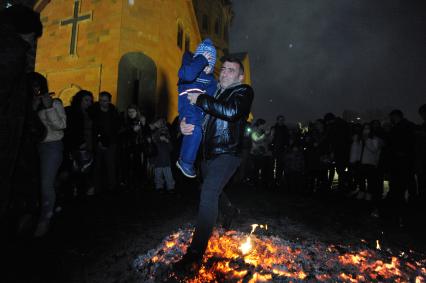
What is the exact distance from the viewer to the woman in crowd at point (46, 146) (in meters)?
3.68

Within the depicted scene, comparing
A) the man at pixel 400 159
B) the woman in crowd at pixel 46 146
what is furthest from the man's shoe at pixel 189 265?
the man at pixel 400 159

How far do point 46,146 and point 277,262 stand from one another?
336 centimetres

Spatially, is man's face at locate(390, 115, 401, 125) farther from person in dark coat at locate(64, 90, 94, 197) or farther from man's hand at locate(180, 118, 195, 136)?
person in dark coat at locate(64, 90, 94, 197)

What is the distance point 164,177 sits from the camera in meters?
7.35

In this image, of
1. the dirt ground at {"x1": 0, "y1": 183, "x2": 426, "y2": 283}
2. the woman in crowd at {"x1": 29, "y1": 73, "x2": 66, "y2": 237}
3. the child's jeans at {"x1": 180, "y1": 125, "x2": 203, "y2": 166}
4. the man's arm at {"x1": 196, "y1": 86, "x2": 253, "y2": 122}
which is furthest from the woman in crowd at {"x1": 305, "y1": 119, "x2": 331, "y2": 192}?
the woman in crowd at {"x1": 29, "y1": 73, "x2": 66, "y2": 237}

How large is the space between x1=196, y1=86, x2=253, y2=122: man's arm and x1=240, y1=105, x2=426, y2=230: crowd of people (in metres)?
4.59

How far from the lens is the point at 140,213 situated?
16.7 feet

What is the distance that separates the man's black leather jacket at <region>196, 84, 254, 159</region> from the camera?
2719mm

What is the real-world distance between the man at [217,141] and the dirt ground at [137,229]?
76cm

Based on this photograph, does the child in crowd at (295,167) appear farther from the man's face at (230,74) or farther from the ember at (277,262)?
the man's face at (230,74)

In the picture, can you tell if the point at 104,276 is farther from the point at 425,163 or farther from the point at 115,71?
the point at 115,71

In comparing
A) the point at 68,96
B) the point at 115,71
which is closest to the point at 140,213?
the point at 115,71

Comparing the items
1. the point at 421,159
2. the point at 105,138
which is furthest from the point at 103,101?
the point at 421,159

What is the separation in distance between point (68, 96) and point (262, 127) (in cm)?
875
